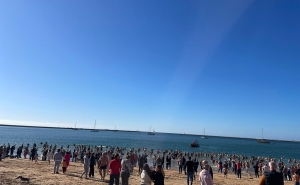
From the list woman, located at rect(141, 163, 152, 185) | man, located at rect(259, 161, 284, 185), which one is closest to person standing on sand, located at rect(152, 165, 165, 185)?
woman, located at rect(141, 163, 152, 185)

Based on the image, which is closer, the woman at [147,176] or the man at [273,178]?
the man at [273,178]

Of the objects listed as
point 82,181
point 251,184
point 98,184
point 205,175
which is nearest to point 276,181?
point 205,175

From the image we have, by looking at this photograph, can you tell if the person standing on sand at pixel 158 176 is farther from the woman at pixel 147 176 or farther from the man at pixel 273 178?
the man at pixel 273 178

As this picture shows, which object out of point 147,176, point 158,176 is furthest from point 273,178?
point 147,176

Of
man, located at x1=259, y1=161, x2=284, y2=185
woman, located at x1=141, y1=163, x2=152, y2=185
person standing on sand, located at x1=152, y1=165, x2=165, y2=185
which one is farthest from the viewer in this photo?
woman, located at x1=141, y1=163, x2=152, y2=185

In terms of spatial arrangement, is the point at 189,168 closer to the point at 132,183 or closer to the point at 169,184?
the point at 169,184

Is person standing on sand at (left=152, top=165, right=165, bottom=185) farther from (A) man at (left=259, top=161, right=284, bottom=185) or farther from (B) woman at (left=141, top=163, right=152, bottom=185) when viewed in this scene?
(A) man at (left=259, top=161, right=284, bottom=185)

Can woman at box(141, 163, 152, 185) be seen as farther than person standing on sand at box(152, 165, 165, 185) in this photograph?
Yes

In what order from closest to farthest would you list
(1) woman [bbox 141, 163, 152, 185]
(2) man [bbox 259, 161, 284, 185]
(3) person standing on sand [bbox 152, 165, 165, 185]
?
(2) man [bbox 259, 161, 284, 185] → (3) person standing on sand [bbox 152, 165, 165, 185] → (1) woman [bbox 141, 163, 152, 185]

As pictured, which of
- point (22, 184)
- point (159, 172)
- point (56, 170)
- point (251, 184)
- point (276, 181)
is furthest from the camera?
point (251, 184)

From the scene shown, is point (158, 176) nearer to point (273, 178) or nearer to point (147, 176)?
point (147, 176)

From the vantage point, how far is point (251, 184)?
650 inches

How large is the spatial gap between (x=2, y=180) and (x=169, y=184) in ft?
28.7

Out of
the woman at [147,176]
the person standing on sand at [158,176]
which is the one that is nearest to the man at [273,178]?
the person standing on sand at [158,176]
